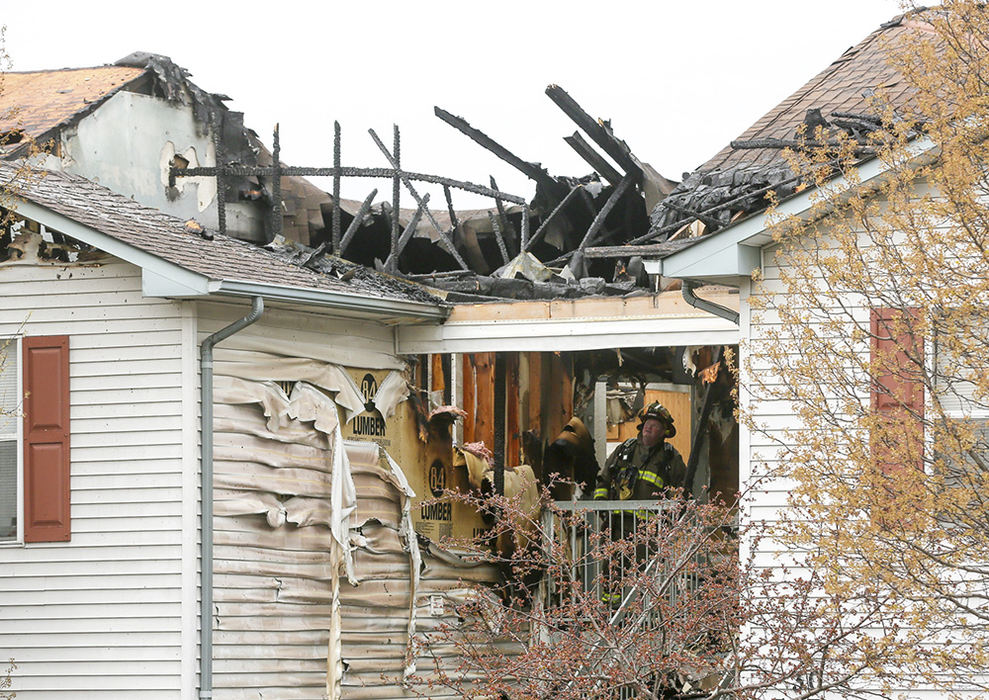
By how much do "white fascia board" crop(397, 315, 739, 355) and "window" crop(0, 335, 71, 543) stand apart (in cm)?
321

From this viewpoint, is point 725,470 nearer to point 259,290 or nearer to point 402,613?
point 402,613

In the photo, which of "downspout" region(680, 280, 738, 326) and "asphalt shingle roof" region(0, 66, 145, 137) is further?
"asphalt shingle roof" region(0, 66, 145, 137)

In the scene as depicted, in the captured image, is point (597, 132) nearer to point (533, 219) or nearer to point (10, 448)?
point (533, 219)

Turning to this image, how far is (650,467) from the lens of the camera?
13391 mm

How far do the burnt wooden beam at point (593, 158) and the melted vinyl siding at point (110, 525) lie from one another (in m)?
4.84

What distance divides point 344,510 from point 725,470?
160 inches

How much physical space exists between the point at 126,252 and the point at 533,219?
624cm

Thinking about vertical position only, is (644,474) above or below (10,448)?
below

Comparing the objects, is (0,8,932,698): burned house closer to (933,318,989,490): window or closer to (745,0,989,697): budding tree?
(745,0,989,697): budding tree

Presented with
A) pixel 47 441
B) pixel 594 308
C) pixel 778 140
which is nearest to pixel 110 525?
pixel 47 441

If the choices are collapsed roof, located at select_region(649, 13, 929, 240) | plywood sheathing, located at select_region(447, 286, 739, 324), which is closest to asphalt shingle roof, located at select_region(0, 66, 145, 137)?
plywood sheathing, located at select_region(447, 286, 739, 324)

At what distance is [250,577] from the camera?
37.3ft

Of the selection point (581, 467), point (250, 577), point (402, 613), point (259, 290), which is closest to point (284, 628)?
point (250, 577)

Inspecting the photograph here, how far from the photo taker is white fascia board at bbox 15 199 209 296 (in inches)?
419
